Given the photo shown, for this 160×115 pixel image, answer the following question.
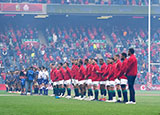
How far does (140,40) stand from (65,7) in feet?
32.8

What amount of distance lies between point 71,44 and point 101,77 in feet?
106

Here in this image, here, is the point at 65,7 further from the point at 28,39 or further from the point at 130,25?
the point at 130,25

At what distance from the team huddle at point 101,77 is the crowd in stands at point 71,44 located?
1901 centimetres

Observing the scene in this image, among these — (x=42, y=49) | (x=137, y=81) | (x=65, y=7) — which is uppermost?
(x=65, y=7)

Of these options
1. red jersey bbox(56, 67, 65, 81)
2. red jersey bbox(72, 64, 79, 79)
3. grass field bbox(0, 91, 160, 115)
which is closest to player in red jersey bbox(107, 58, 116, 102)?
grass field bbox(0, 91, 160, 115)

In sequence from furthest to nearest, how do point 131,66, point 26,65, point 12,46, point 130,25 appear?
1. point 130,25
2. point 12,46
3. point 26,65
4. point 131,66

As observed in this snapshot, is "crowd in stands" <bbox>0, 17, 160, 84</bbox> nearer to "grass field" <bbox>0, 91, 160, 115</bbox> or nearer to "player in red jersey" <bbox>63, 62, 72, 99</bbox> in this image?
"player in red jersey" <bbox>63, 62, 72, 99</bbox>

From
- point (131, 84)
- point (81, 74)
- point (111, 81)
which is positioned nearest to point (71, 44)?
point (81, 74)

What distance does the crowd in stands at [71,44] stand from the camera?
164ft

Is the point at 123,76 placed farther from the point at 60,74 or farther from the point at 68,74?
the point at 60,74

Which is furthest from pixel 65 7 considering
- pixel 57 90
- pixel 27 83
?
pixel 57 90

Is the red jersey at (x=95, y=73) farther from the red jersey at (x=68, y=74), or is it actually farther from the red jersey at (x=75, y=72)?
the red jersey at (x=68, y=74)

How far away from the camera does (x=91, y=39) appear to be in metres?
57.8

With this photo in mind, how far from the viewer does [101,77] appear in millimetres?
23484
